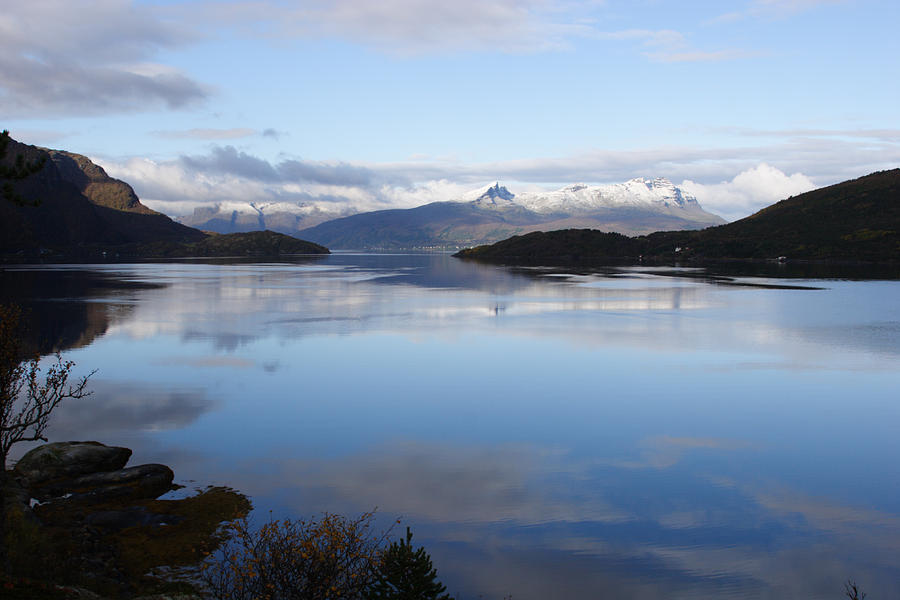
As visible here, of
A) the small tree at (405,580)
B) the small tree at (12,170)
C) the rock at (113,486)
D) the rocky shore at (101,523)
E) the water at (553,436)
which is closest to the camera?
the small tree at (405,580)

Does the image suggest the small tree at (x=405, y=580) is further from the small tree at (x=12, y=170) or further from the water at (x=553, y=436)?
the small tree at (x=12, y=170)

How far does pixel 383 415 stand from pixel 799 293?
8628 centimetres

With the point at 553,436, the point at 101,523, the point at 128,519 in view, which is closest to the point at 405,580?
the point at 128,519

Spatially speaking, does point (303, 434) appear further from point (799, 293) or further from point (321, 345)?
point (799, 293)

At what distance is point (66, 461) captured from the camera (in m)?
20.5

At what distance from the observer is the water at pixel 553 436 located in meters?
16.2

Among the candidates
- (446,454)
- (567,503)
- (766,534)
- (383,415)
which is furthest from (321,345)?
(766,534)

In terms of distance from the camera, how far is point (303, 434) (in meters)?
26.4

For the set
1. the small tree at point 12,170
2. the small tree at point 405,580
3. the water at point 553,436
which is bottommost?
the water at point 553,436

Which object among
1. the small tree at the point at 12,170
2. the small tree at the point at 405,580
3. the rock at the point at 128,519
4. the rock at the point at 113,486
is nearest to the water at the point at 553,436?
the rock at the point at 113,486

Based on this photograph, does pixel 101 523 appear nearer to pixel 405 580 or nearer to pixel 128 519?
pixel 128 519

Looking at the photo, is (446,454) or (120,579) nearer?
(120,579)

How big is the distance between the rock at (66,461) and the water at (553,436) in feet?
4.92

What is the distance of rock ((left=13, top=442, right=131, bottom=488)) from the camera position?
65.2 feet
